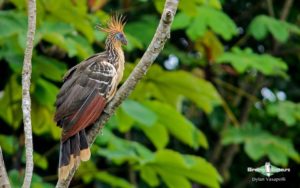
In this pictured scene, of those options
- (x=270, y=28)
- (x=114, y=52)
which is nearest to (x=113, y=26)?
(x=114, y=52)

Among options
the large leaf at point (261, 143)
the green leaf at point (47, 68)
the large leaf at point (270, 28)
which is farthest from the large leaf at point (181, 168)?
the large leaf at point (270, 28)

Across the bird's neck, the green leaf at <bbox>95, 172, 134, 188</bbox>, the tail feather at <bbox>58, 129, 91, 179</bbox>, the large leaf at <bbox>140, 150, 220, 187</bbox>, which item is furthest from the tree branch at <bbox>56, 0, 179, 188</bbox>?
the green leaf at <bbox>95, 172, 134, 188</bbox>

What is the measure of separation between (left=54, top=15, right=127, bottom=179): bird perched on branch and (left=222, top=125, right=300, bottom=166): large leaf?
2.32m

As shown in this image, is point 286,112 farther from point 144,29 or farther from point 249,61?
point 144,29

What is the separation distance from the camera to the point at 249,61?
6.95 m

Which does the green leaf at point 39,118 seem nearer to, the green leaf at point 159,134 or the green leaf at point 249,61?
the green leaf at point 159,134

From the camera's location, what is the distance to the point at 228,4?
825cm

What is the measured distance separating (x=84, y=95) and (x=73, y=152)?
354 mm

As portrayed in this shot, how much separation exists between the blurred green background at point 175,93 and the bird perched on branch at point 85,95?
816 millimetres

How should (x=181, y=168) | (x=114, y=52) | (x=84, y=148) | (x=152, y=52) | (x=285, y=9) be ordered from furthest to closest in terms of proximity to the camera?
1. (x=285, y=9)
2. (x=181, y=168)
3. (x=114, y=52)
4. (x=84, y=148)
5. (x=152, y=52)

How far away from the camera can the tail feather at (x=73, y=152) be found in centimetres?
449

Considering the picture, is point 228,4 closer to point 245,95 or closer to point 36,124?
point 245,95

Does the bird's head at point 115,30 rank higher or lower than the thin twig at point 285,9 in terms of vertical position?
higher

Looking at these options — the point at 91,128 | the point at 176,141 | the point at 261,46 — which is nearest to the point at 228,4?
the point at 261,46
